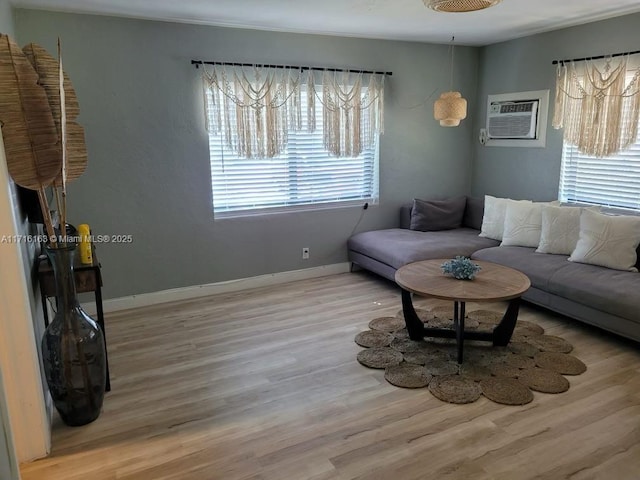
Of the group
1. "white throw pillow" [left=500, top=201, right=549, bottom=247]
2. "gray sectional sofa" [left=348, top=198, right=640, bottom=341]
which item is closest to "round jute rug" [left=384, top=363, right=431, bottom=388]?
"gray sectional sofa" [left=348, top=198, right=640, bottom=341]

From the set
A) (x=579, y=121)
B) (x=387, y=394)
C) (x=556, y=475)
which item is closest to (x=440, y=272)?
(x=387, y=394)

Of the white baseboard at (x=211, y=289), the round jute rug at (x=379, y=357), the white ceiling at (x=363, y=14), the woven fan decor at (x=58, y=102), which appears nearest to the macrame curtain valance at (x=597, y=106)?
the white ceiling at (x=363, y=14)

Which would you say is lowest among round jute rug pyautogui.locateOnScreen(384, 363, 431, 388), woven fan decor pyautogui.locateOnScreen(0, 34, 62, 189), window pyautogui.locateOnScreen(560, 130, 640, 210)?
round jute rug pyautogui.locateOnScreen(384, 363, 431, 388)

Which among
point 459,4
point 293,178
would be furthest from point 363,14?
point 293,178

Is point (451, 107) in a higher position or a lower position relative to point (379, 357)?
higher

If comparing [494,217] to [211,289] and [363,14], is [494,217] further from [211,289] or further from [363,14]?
[211,289]

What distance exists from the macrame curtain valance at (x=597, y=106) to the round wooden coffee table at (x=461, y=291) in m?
1.80

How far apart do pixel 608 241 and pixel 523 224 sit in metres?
0.82

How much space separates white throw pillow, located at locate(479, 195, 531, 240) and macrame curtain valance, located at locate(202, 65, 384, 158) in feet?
4.56

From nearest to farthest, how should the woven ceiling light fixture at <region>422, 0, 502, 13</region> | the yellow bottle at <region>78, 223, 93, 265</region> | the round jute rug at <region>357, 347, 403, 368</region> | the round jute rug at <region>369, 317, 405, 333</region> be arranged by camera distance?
the woven ceiling light fixture at <region>422, 0, 502, 13</region> → the yellow bottle at <region>78, 223, 93, 265</region> → the round jute rug at <region>357, 347, 403, 368</region> → the round jute rug at <region>369, 317, 405, 333</region>

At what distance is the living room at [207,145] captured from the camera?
388 cm

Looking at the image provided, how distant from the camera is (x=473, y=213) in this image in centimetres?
535

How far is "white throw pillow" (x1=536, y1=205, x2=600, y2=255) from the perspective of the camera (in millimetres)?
4109

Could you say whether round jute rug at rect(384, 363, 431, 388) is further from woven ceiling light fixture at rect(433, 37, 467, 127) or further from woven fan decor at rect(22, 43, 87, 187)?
woven ceiling light fixture at rect(433, 37, 467, 127)
